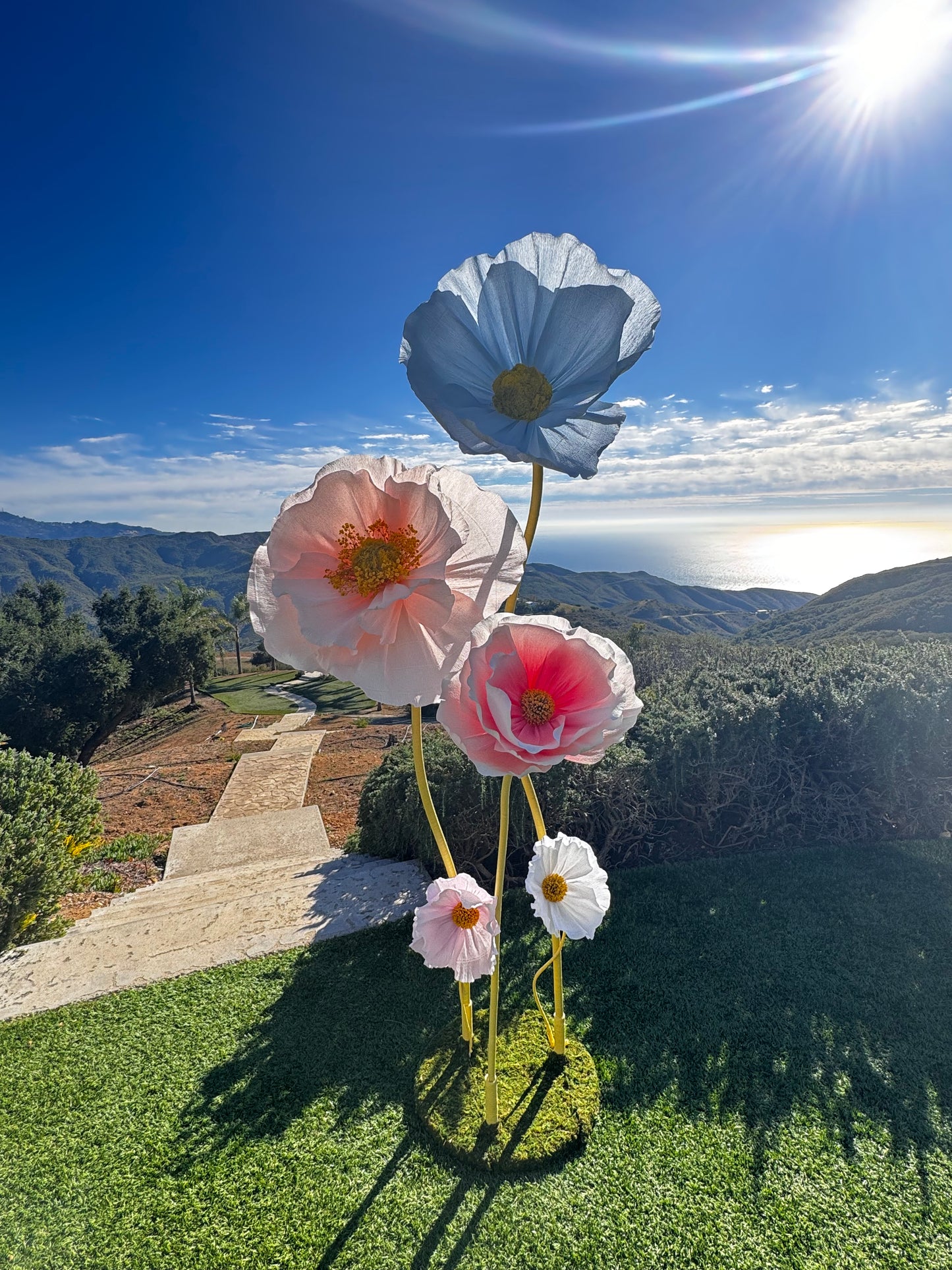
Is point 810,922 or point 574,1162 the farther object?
point 810,922

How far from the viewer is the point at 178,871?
6.18 meters

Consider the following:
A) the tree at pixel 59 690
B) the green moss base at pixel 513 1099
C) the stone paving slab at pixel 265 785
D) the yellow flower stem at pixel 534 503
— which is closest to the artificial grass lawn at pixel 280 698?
the tree at pixel 59 690

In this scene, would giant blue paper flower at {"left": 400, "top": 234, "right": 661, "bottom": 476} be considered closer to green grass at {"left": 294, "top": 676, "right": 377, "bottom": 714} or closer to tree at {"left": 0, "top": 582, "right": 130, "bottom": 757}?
green grass at {"left": 294, "top": 676, "right": 377, "bottom": 714}

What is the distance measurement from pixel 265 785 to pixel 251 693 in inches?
762

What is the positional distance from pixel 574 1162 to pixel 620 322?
9.26 ft

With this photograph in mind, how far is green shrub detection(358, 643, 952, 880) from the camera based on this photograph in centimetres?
481

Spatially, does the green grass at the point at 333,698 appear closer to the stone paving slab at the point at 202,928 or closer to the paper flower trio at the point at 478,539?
the stone paving slab at the point at 202,928

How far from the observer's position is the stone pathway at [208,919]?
11.5 feet

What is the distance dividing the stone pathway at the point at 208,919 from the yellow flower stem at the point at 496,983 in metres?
1.96

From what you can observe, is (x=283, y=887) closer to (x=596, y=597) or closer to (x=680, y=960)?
(x=680, y=960)

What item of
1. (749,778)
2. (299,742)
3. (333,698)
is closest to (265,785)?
(299,742)

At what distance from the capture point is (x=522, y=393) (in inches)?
34.0

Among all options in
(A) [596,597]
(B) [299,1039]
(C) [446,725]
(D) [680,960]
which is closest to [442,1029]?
(B) [299,1039]

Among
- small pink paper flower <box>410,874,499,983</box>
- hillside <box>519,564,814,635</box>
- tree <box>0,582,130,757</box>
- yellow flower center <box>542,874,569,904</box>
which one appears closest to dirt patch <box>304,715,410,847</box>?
small pink paper flower <box>410,874,499,983</box>
